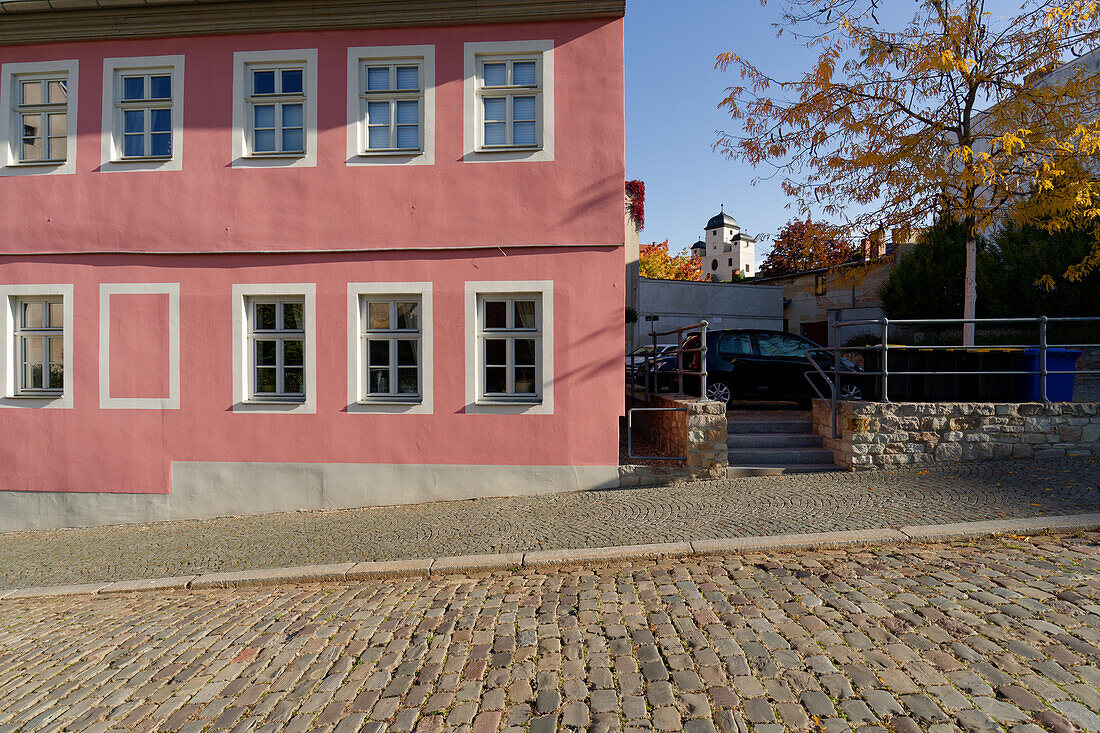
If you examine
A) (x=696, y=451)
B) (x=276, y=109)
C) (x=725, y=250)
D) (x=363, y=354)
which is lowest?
(x=696, y=451)

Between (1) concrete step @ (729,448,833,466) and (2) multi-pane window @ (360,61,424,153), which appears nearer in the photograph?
(1) concrete step @ (729,448,833,466)

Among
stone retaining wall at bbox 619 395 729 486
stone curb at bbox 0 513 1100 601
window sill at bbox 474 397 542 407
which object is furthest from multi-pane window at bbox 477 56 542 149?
stone curb at bbox 0 513 1100 601

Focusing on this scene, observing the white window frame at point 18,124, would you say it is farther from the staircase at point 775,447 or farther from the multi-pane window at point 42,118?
the staircase at point 775,447

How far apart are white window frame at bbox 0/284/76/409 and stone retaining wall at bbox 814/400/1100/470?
10678 millimetres

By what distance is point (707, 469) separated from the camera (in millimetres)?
8555

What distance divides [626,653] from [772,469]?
17.6ft

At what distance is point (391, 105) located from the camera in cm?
917

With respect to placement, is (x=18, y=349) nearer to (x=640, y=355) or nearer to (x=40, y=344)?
(x=40, y=344)

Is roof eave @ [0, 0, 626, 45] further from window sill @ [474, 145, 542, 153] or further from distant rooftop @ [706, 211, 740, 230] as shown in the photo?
distant rooftop @ [706, 211, 740, 230]

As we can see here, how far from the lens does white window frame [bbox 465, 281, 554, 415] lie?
29.1ft

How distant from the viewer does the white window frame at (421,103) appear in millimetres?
9008

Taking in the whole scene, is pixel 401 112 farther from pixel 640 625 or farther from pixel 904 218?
pixel 904 218

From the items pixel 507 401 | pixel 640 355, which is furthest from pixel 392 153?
pixel 640 355

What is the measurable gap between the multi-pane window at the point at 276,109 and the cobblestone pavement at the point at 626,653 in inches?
249
